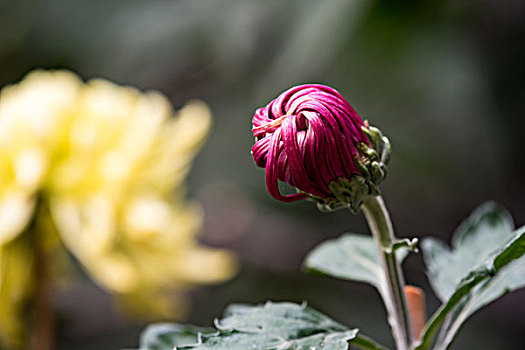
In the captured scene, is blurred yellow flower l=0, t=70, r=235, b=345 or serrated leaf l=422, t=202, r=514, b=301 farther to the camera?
blurred yellow flower l=0, t=70, r=235, b=345

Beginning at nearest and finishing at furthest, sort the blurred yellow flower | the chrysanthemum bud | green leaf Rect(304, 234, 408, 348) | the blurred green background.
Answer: the chrysanthemum bud
green leaf Rect(304, 234, 408, 348)
the blurred yellow flower
the blurred green background

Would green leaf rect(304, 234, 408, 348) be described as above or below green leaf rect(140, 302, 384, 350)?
above

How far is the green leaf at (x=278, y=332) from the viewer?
27 centimetres

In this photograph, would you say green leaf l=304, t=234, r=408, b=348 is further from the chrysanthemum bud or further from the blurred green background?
the blurred green background

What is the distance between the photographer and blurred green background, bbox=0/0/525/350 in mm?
1276

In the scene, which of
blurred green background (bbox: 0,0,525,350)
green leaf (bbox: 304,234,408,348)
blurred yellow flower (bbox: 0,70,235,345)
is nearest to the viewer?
green leaf (bbox: 304,234,408,348)

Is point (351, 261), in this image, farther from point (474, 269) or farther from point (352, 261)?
point (474, 269)

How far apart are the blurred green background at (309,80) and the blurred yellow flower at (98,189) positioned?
268 millimetres

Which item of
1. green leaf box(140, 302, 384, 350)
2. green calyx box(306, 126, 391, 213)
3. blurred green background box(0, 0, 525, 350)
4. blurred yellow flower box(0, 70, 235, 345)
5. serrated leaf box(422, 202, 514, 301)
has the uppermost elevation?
blurred green background box(0, 0, 525, 350)

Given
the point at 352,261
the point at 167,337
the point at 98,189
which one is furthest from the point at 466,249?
the point at 98,189

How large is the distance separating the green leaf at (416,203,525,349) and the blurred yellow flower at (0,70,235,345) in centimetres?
49

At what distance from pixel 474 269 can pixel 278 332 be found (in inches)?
3.1

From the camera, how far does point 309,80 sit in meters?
1.36

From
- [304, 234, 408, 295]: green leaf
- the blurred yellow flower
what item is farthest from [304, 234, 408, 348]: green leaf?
the blurred yellow flower
